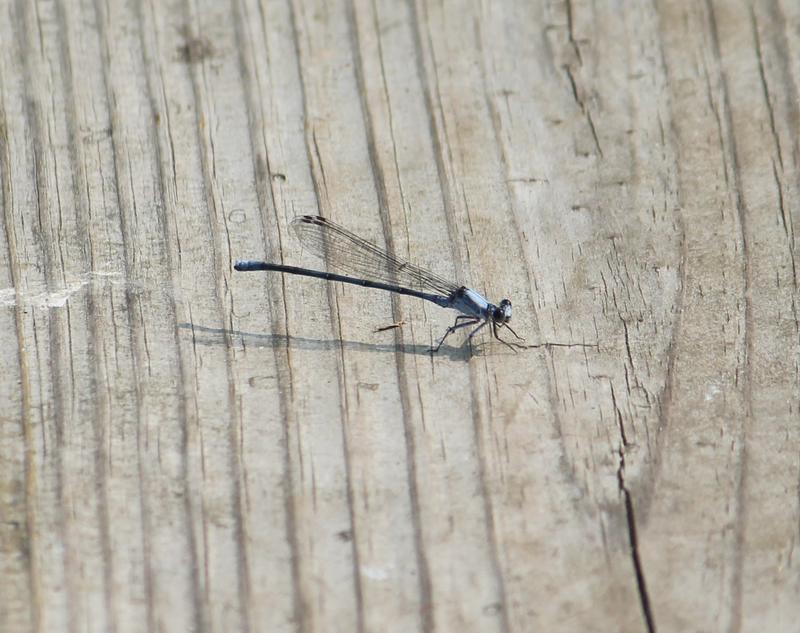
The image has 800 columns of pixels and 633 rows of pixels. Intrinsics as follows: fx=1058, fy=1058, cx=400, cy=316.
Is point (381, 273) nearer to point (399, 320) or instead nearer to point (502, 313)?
point (399, 320)

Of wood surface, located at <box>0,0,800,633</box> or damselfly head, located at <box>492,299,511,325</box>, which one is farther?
damselfly head, located at <box>492,299,511,325</box>

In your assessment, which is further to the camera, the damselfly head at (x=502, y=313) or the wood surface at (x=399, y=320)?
the damselfly head at (x=502, y=313)

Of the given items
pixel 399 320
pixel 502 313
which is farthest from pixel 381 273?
pixel 502 313

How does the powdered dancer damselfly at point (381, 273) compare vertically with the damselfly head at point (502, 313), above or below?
→ above

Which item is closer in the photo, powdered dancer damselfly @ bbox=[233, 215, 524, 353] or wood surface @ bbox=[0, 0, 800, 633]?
wood surface @ bbox=[0, 0, 800, 633]

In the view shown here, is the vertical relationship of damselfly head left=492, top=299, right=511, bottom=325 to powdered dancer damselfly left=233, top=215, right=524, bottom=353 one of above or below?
below

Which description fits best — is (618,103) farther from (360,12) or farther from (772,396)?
(772,396)
